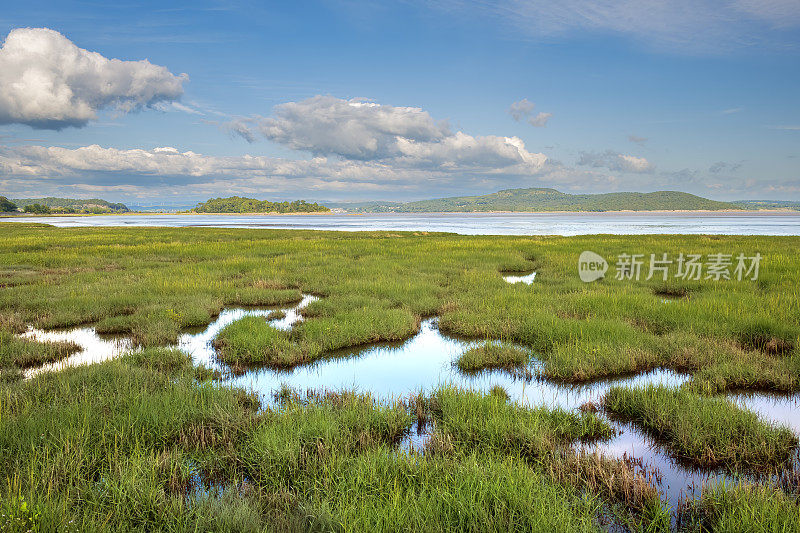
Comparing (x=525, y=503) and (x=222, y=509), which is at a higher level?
(x=525, y=503)

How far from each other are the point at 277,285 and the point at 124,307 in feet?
17.1

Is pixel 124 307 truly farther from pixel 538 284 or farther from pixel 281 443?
pixel 538 284

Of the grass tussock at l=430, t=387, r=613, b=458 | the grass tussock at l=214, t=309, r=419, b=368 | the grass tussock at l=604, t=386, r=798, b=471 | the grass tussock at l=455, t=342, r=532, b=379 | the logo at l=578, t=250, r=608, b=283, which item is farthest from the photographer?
the logo at l=578, t=250, r=608, b=283

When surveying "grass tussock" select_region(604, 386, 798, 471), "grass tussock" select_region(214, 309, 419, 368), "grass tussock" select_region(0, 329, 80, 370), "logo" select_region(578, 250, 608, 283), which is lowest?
"grass tussock" select_region(0, 329, 80, 370)

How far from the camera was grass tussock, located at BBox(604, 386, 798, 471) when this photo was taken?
4.85 meters

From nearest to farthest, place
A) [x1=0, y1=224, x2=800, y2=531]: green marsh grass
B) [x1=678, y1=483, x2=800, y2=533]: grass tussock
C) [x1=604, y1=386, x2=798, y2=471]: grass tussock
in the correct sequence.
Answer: [x1=678, y1=483, x2=800, y2=533]: grass tussock
[x1=0, y1=224, x2=800, y2=531]: green marsh grass
[x1=604, y1=386, x2=798, y2=471]: grass tussock

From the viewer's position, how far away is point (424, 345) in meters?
10.1

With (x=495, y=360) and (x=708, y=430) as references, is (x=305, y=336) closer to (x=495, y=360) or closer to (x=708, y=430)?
(x=495, y=360)

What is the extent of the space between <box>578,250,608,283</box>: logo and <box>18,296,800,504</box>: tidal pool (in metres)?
9.73

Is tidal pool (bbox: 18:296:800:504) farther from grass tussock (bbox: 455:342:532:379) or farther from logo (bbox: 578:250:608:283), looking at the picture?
logo (bbox: 578:250:608:283)

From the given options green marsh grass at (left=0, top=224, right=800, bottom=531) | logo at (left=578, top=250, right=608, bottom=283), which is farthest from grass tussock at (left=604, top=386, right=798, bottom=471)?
logo at (left=578, top=250, right=608, bottom=283)

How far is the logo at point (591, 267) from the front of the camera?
709 inches

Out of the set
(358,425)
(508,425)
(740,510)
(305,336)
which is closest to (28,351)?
(305,336)

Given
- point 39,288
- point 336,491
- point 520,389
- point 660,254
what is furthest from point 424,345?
point 660,254
